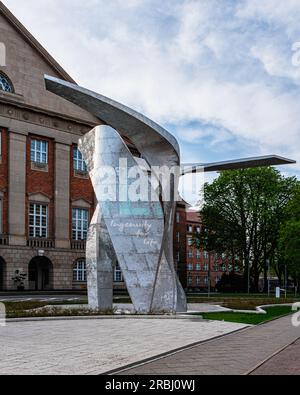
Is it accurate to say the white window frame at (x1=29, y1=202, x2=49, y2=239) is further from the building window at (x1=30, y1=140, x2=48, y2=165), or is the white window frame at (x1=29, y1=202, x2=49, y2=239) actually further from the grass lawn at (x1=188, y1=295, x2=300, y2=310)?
the grass lawn at (x1=188, y1=295, x2=300, y2=310)

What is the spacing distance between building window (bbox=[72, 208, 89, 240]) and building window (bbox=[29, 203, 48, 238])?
323 cm

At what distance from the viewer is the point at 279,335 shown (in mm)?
16719

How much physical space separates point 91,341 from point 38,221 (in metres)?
38.9

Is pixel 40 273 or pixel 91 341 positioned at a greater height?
pixel 40 273

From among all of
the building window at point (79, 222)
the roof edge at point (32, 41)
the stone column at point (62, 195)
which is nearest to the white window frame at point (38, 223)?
the stone column at point (62, 195)

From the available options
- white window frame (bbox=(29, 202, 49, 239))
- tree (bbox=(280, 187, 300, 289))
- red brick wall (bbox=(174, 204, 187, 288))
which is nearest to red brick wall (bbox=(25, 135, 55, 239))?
white window frame (bbox=(29, 202, 49, 239))

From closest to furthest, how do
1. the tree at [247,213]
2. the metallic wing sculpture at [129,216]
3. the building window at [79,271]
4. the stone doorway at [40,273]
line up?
the metallic wing sculpture at [129,216]
the stone doorway at [40,273]
the building window at [79,271]
the tree at [247,213]

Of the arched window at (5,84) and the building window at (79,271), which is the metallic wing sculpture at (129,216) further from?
the building window at (79,271)

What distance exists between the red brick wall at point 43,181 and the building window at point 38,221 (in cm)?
40

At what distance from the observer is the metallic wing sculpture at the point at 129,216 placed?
74.4 ft

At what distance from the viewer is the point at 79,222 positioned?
56.0m

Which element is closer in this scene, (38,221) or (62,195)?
(38,221)

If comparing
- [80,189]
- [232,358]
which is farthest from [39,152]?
[232,358]

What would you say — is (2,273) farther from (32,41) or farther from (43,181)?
(32,41)
